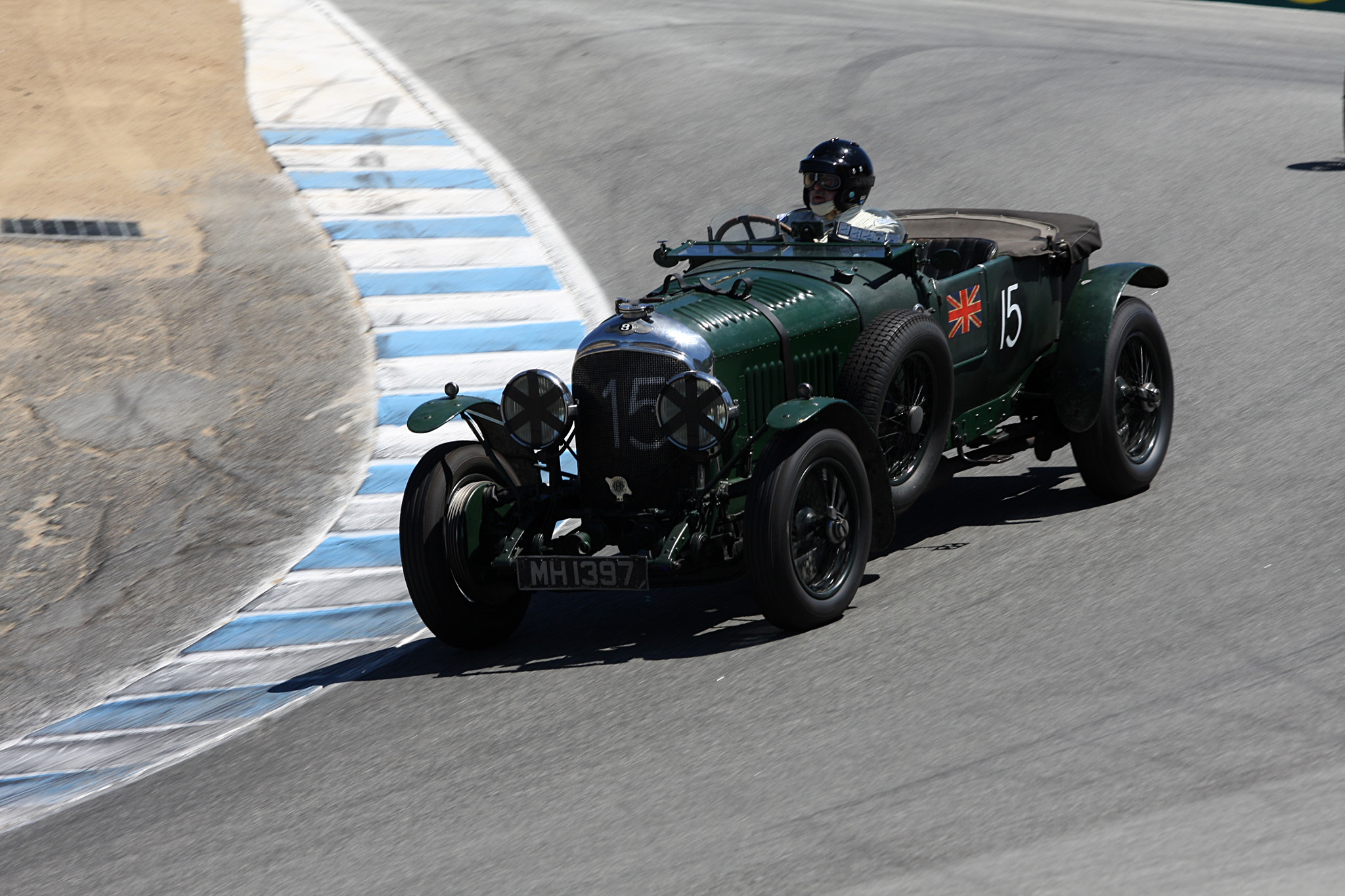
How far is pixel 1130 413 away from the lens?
25.3 feet

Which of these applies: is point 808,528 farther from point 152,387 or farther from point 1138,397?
point 152,387

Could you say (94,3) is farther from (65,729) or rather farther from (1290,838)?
(1290,838)

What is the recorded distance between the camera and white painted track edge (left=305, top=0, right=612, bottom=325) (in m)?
11.6

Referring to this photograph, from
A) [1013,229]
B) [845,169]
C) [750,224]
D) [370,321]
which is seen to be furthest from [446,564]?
[370,321]

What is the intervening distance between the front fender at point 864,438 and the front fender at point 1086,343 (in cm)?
134

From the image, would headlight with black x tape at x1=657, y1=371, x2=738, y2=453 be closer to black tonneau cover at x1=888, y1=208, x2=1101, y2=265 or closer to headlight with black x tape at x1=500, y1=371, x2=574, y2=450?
headlight with black x tape at x1=500, y1=371, x2=574, y2=450

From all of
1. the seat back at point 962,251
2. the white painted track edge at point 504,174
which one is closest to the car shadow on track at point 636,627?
the seat back at point 962,251

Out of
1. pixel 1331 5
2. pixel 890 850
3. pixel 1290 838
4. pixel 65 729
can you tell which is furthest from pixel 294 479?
pixel 1331 5

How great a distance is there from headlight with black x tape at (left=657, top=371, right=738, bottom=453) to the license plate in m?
0.51

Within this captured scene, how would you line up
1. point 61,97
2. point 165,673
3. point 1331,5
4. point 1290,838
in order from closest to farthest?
point 1290,838
point 165,673
point 61,97
point 1331,5

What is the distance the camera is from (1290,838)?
13.0ft

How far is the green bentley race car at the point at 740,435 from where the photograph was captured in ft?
19.5

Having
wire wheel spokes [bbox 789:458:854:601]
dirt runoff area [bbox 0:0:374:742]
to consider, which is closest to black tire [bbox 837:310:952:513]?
wire wheel spokes [bbox 789:458:854:601]

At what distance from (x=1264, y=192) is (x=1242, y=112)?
2737mm
